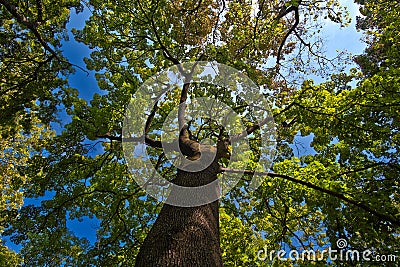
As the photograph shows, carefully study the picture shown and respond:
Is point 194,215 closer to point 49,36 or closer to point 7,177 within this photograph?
point 49,36

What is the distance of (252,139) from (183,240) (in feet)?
20.4

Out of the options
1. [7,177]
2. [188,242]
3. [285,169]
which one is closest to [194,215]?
[188,242]

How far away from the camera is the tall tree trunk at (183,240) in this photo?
8.74 feet

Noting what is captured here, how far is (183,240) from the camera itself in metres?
2.95

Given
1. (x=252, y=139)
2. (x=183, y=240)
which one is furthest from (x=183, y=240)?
(x=252, y=139)

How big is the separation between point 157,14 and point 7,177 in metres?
12.9

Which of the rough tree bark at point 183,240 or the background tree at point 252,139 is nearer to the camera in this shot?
the rough tree bark at point 183,240

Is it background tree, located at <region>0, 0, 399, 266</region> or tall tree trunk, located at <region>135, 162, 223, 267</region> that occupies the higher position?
background tree, located at <region>0, 0, 399, 266</region>

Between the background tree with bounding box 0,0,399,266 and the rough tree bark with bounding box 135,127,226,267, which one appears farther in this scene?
the background tree with bounding box 0,0,399,266

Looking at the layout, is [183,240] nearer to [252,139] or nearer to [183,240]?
[183,240]

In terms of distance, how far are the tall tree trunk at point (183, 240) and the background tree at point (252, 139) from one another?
0.96 m

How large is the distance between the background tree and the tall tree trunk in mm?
961

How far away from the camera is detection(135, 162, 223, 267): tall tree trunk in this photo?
2664 mm

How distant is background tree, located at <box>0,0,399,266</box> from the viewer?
525 cm
